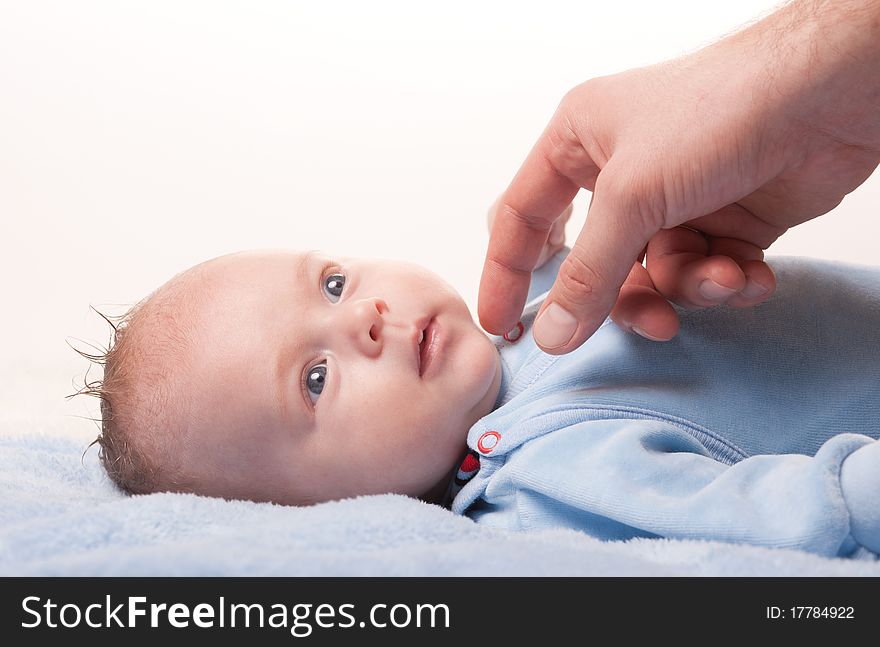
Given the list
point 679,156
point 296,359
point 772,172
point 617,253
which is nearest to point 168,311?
point 296,359

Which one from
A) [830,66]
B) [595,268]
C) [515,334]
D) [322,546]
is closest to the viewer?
[322,546]

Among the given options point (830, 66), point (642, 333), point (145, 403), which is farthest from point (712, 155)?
point (145, 403)

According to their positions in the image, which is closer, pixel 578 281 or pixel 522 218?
pixel 578 281

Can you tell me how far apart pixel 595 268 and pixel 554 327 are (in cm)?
12

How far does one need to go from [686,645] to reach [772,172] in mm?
662

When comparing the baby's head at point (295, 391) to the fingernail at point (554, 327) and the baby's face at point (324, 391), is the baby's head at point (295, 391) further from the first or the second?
the fingernail at point (554, 327)

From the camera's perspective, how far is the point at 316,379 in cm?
140

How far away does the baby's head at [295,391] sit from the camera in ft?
4.47

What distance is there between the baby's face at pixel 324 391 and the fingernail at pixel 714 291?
356 mm

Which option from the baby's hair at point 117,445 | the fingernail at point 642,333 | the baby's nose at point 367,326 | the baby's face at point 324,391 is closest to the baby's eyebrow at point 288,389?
the baby's face at point 324,391

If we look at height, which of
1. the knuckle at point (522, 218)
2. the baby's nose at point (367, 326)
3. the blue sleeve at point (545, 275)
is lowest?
the blue sleeve at point (545, 275)

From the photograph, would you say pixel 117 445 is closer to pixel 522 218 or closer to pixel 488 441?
pixel 488 441

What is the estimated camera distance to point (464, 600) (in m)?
0.86

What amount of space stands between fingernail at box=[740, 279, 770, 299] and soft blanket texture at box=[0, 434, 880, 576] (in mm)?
462
